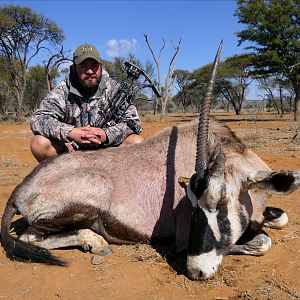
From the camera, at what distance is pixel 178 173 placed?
4.11 m

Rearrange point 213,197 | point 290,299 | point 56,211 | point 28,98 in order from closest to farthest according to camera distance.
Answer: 1. point 290,299
2. point 213,197
3. point 56,211
4. point 28,98

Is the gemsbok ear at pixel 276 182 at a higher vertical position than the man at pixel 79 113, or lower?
lower

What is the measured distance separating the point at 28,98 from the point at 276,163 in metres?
45.6

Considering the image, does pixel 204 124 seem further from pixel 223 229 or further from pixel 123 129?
pixel 123 129

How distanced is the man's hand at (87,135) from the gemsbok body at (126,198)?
10.0 inches

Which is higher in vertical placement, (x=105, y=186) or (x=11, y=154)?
(x=105, y=186)

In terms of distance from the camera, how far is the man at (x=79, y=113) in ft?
16.1

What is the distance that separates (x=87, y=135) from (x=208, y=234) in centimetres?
201

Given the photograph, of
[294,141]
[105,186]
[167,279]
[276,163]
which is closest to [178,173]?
[105,186]

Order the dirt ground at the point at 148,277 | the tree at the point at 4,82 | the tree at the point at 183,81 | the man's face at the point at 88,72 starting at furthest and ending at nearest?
the tree at the point at 183,81
the tree at the point at 4,82
the man's face at the point at 88,72
the dirt ground at the point at 148,277

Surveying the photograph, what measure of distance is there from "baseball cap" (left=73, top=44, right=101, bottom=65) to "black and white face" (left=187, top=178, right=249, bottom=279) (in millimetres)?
2503

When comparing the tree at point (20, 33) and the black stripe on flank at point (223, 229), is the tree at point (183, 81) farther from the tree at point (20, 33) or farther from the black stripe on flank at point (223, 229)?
the black stripe on flank at point (223, 229)

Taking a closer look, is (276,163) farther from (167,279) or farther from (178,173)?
(167,279)

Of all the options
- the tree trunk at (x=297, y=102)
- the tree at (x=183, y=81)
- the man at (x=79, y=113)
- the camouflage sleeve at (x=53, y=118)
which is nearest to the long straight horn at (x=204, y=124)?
the man at (x=79, y=113)
